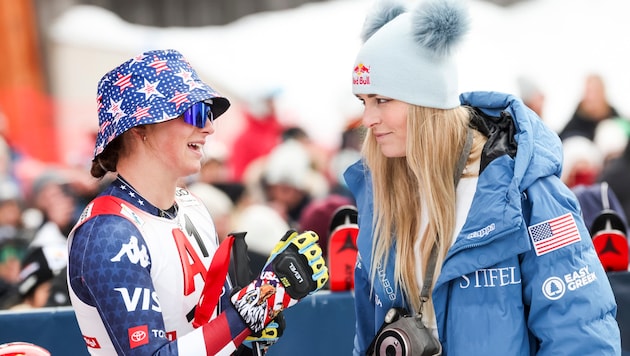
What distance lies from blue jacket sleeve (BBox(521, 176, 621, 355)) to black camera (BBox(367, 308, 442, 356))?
0.28m

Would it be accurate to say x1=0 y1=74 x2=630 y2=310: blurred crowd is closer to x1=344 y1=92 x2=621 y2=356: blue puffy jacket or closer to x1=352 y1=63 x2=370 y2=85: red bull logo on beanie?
x1=352 y1=63 x2=370 y2=85: red bull logo on beanie

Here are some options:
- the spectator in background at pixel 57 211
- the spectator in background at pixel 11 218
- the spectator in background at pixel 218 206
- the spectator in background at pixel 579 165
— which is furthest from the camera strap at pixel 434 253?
the spectator in background at pixel 11 218

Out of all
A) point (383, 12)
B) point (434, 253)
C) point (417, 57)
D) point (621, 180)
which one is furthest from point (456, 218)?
point (621, 180)

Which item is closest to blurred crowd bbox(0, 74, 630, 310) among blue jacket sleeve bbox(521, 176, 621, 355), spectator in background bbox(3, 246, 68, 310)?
spectator in background bbox(3, 246, 68, 310)

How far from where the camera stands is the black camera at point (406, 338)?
2.38 meters

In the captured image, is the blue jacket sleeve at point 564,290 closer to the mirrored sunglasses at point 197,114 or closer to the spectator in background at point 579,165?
the mirrored sunglasses at point 197,114

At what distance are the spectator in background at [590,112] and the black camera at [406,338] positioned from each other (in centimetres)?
530

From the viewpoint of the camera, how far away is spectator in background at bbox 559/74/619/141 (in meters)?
7.43

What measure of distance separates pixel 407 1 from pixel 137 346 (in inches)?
50.4

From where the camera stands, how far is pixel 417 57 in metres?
2.48

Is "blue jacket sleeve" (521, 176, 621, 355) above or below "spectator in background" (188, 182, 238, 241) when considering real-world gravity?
above

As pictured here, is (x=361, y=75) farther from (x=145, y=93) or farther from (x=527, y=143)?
(x=145, y=93)

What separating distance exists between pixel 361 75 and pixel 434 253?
0.55 meters

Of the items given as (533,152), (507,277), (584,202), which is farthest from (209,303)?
(584,202)
